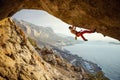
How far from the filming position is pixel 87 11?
11992mm

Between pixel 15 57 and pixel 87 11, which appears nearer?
pixel 87 11

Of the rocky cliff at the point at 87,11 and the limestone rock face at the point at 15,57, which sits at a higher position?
the rocky cliff at the point at 87,11

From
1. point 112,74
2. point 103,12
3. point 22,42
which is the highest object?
point 103,12

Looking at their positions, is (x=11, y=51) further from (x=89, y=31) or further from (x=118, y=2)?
(x=118, y=2)

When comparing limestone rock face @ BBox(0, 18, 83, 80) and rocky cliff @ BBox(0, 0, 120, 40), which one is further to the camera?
limestone rock face @ BBox(0, 18, 83, 80)

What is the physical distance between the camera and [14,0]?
14102mm

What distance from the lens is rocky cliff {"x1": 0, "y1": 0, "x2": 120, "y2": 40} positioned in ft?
35.2

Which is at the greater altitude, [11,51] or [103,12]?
[103,12]

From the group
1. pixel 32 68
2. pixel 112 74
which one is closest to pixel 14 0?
pixel 32 68

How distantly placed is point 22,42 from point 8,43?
4.18 metres

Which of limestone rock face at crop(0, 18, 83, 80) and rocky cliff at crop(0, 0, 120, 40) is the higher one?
rocky cliff at crop(0, 0, 120, 40)

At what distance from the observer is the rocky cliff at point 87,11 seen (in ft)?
35.2

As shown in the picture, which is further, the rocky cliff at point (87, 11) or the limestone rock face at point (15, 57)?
the limestone rock face at point (15, 57)

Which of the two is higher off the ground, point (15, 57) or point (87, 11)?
point (87, 11)
